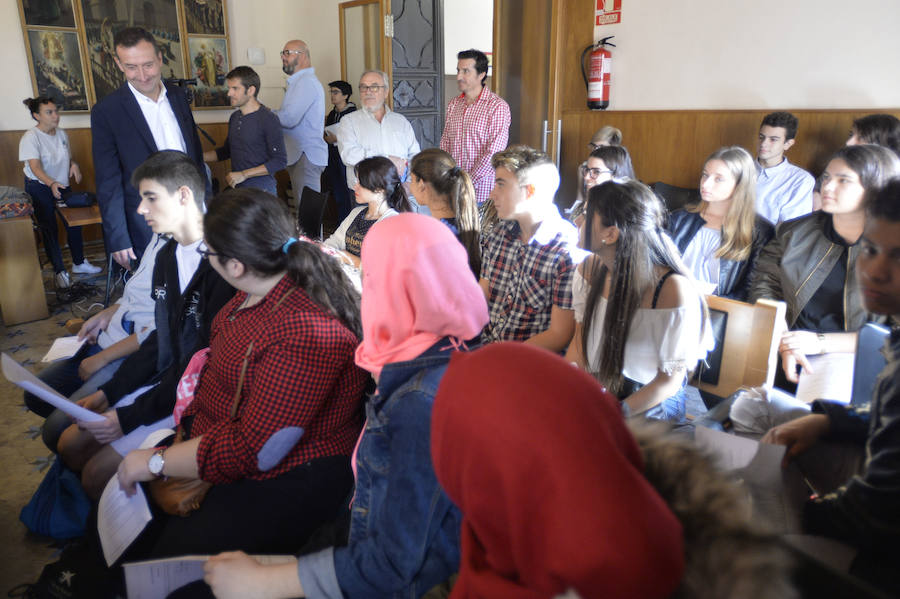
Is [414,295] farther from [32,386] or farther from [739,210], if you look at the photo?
[739,210]

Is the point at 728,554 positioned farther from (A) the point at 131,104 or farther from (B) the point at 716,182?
(A) the point at 131,104

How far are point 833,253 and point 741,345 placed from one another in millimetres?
850

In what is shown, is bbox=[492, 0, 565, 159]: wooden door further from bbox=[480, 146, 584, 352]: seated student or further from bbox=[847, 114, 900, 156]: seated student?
bbox=[480, 146, 584, 352]: seated student

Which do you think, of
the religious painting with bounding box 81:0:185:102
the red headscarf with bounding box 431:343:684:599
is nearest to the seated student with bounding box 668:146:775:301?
the red headscarf with bounding box 431:343:684:599

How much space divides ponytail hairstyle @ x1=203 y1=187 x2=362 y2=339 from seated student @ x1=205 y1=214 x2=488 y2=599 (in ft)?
0.92

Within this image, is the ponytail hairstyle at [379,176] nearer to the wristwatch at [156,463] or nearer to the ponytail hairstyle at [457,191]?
the ponytail hairstyle at [457,191]

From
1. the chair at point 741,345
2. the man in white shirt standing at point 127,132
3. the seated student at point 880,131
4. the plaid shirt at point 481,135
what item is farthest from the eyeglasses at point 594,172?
the man in white shirt standing at point 127,132

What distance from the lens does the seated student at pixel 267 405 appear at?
4.49 feet

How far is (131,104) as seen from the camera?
121 inches

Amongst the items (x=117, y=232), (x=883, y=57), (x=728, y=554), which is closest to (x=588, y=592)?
(x=728, y=554)

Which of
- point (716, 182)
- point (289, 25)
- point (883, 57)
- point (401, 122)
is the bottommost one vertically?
point (716, 182)

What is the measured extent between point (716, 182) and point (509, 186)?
125 centimetres

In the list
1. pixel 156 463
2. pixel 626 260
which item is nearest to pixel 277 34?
Answer: pixel 626 260

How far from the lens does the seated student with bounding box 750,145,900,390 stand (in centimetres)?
214
